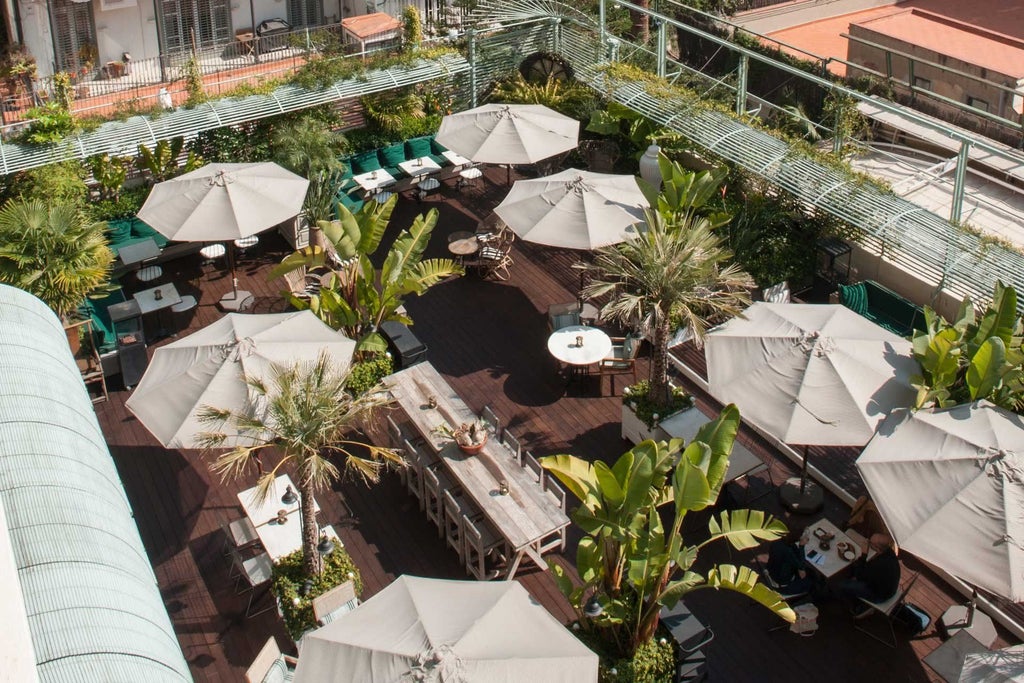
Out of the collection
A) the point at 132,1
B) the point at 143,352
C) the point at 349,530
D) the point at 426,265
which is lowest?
the point at 349,530

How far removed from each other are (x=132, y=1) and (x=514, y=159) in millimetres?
12978

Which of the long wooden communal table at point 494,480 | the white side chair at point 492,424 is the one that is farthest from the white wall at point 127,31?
the white side chair at point 492,424

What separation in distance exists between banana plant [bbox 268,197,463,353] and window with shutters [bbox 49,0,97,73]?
44.4 ft

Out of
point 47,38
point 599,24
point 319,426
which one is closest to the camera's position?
point 319,426

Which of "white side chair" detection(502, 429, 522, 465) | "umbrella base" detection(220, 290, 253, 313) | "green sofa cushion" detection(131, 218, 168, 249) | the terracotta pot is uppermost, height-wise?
"green sofa cushion" detection(131, 218, 168, 249)

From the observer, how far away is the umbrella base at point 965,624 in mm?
12727

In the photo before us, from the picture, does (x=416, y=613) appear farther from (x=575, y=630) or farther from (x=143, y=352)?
(x=143, y=352)

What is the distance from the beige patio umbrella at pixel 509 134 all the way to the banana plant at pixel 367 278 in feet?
11.1

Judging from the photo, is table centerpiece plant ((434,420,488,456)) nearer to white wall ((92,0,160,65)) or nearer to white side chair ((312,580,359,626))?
white side chair ((312,580,359,626))

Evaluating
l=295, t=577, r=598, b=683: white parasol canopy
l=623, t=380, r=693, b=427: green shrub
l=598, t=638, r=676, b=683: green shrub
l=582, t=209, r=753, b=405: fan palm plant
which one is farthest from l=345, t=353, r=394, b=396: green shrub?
l=598, t=638, r=676, b=683: green shrub

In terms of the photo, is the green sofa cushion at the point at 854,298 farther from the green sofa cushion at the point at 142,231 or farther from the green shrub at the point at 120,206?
the green shrub at the point at 120,206

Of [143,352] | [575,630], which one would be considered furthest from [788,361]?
[143,352]

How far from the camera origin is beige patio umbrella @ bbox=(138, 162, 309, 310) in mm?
18172

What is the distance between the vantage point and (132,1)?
1077 inches
